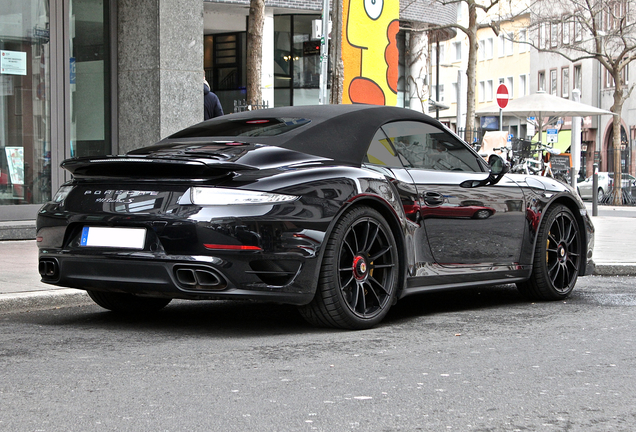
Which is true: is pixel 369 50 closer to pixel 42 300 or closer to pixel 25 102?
pixel 25 102

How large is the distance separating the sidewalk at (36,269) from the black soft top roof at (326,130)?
151 centimetres

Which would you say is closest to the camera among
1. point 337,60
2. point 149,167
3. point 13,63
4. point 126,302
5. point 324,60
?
point 149,167

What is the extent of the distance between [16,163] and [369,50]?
6.32m

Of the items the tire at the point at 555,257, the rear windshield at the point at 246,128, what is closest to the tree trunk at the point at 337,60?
the tire at the point at 555,257

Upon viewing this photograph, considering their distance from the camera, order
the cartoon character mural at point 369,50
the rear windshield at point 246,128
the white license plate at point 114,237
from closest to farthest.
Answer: the white license plate at point 114,237, the rear windshield at point 246,128, the cartoon character mural at point 369,50

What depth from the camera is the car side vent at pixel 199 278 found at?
5.09m

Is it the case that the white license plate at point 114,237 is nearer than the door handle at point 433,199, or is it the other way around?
the white license plate at point 114,237

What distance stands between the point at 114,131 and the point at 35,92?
118cm

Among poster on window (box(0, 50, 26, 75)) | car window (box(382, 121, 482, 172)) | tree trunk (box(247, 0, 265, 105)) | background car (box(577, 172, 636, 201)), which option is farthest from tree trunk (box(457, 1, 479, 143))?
car window (box(382, 121, 482, 172))

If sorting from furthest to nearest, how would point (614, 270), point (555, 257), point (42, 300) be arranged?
point (614, 270) → point (555, 257) → point (42, 300)

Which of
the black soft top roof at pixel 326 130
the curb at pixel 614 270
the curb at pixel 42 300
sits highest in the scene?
the black soft top roof at pixel 326 130

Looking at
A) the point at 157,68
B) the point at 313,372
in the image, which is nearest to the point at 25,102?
the point at 157,68

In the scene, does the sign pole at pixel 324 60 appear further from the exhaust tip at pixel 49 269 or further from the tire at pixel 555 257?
the exhaust tip at pixel 49 269

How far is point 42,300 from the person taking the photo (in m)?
6.75
